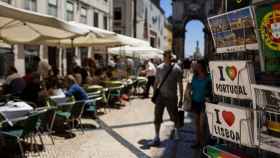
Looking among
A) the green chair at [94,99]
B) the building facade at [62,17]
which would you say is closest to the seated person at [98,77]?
the green chair at [94,99]

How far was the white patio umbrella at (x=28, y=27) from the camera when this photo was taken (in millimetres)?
7052

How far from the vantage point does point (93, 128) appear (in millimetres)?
9406

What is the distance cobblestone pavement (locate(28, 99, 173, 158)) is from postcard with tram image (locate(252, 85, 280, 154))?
12.5 ft

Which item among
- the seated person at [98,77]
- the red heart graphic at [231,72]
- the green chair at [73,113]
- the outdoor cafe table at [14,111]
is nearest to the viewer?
the red heart graphic at [231,72]

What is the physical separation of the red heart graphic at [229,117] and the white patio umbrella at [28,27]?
4.34 meters

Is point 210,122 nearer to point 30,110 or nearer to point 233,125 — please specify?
point 233,125

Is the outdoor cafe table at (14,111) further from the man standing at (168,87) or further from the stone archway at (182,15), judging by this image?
the stone archway at (182,15)

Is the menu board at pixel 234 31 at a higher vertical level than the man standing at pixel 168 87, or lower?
higher

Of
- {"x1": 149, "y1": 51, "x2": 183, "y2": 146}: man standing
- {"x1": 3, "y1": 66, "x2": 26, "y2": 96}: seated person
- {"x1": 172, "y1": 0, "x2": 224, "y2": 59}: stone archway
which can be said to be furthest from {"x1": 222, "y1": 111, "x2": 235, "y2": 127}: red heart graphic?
{"x1": 172, "y1": 0, "x2": 224, "y2": 59}: stone archway

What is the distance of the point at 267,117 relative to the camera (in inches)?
130

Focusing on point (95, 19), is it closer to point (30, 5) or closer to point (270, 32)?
point (30, 5)

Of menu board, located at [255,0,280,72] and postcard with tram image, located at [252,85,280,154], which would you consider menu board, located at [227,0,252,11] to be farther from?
postcard with tram image, located at [252,85,280,154]

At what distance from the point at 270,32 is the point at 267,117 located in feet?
2.28

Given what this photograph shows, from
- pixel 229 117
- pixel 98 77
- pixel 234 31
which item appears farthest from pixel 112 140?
pixel 98 77
